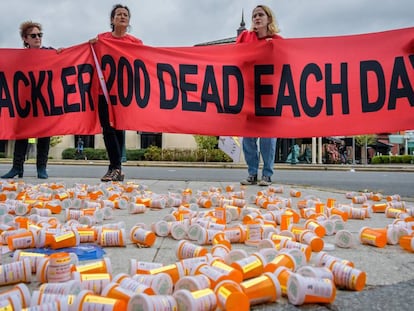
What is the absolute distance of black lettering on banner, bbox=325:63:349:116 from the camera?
13.2ft

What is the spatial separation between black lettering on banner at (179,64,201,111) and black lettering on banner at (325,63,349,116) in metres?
1.35

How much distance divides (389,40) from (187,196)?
246 cm

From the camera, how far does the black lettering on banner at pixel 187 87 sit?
4.47 m

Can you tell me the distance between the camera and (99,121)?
4.91 m

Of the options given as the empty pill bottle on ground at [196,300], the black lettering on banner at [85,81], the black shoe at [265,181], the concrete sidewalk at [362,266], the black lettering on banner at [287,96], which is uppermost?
the black lettering on banner at [85,81]

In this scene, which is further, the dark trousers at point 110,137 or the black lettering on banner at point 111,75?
the dark trousers at point 110,137

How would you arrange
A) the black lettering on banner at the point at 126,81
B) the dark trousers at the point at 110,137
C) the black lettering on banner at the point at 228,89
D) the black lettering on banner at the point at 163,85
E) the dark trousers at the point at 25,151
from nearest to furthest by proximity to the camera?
the black lettering on banner at the point at 228,89, the black lettering on banner at the point at 163,85, the black lettering on banner at the point at 126,81, the dark trousers at the point at 110,137, the dark trousers at the point at 25,151

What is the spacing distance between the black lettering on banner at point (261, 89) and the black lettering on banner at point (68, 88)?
215 cm

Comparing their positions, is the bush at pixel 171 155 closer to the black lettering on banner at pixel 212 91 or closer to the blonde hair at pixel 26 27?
the blonde hair at pixel 26 27

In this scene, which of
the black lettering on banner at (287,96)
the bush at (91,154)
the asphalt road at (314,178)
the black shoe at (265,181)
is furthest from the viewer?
the bush at (91,154)

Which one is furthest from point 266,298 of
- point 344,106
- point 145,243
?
point 344,106

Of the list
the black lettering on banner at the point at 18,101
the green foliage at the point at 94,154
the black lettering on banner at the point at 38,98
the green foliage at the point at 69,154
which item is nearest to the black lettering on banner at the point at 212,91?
the black lettering on banner at the point at 38,98

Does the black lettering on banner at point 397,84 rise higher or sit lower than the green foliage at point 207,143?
lower

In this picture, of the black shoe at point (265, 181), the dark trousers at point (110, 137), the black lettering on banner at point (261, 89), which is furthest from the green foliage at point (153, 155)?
the black lettering on banner at point (261, 89)
